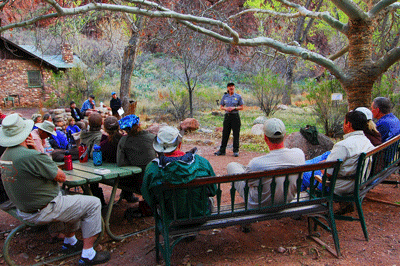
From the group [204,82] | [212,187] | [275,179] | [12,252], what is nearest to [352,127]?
[275,179]

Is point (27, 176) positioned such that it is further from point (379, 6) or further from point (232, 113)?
point (379, 6)

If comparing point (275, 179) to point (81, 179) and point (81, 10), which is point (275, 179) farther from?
point (81, 10)

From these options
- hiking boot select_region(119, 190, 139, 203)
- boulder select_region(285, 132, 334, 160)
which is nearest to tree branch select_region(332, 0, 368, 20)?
boulder select_region(285, 132, 334, 160)

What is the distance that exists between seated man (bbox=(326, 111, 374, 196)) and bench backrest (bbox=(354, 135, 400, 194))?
93mm

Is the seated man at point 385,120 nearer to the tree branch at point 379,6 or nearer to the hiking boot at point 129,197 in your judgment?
the tree branch at point 379,6

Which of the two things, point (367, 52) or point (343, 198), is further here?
point (367, 52)

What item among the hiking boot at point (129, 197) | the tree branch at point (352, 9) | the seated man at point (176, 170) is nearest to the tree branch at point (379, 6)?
the tree branch at point (352, 9)

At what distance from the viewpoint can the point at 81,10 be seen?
535 cm

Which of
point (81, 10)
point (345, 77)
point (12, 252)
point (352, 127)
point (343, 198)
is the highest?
point (81, 10)

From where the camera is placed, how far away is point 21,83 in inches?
938

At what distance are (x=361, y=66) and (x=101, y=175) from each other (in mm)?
5187

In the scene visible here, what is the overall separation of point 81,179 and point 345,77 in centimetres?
522

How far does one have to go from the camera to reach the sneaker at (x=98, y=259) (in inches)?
118

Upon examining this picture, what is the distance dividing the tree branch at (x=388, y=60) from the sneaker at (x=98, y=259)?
18.1ft
